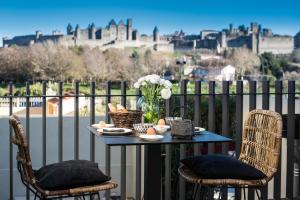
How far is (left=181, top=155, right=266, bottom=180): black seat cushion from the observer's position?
9.22 ft

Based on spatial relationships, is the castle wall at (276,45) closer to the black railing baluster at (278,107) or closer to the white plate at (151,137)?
the black railing baluster at (278,107)

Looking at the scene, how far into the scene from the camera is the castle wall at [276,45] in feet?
101

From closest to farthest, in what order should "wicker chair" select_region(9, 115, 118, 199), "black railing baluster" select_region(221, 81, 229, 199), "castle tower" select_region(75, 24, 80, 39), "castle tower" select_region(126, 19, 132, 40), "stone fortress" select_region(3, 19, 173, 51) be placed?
"wicker chair" select_region(9, 115, 118, 199) < "black railing baluster" select_region(221, 81, 229, 199) < "stone fortress" select_region(3, 19, 173, 51) < "castle tower" select_region(126, 19, 132, 40) < "castle tower" select_region(75, 24, 80, 39)

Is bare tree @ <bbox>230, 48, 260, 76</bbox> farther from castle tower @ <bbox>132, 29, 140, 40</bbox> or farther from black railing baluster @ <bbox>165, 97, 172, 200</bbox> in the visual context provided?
black railing baluster @ <bbox>165, 97, 172, 200</bbox>

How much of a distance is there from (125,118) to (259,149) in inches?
39.0

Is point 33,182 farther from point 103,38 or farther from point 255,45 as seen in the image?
point 255,45

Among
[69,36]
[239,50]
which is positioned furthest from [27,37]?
[239,50]

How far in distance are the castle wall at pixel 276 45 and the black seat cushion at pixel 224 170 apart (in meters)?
28.7

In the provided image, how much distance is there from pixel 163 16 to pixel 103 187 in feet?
122

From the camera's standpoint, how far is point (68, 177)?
2.60 meters

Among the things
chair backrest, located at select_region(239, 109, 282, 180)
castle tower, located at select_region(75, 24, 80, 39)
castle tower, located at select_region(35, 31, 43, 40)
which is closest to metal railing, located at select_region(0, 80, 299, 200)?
chair backrest, located at select_region(239, 109, 282, 180)

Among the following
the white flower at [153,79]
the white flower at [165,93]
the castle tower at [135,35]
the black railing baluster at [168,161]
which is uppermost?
the castle tower at [135,35]

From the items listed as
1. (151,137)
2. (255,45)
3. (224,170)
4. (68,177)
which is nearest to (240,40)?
(255,45)

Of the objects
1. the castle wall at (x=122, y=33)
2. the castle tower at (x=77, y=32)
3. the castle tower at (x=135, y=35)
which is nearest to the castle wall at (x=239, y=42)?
the castle tower at (x=135, y=35)
